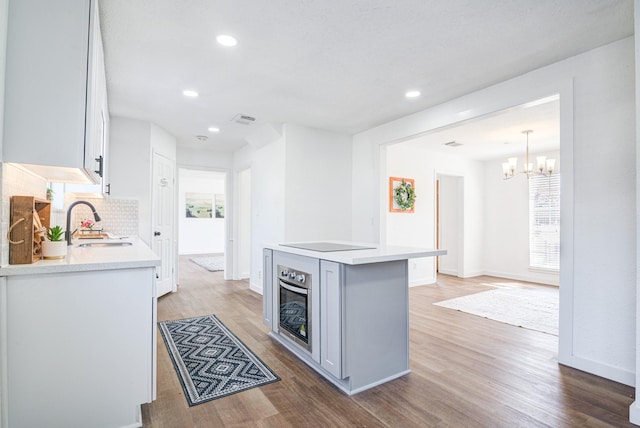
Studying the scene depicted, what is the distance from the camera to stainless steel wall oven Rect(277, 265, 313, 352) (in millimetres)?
2457

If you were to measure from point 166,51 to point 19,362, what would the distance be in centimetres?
218

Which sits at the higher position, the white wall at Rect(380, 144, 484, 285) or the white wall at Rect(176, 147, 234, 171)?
the white wall at Rect(176, 147, 234, 171)

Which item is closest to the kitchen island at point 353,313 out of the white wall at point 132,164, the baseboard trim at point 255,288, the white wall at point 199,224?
the baseboard trim at point 255,288

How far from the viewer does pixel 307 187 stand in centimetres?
459

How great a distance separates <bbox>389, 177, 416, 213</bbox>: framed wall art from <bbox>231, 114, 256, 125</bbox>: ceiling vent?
243cm

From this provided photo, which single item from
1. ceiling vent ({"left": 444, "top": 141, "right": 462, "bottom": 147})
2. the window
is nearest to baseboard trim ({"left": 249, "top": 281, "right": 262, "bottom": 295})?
ceiling vent ({"left": 444, "top": 141, "right": 462, "bottom": 147})

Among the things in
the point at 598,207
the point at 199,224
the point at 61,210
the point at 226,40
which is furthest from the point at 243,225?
the point at 199,224

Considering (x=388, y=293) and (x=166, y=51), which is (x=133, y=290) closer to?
(x=388, y=293)

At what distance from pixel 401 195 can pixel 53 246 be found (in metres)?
4.71

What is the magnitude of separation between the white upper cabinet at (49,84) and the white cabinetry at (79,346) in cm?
57

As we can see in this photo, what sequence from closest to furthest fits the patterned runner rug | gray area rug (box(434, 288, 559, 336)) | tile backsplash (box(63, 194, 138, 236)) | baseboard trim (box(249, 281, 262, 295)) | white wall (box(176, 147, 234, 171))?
the patterned runner rug, gray area rug (box(434, 288, 559, 336)), tile backsplash (box(63, 194, 138, 236)), baseboard trim (box(249, 281, 262, 295)), white wall (box(176, 147, 234, 171))

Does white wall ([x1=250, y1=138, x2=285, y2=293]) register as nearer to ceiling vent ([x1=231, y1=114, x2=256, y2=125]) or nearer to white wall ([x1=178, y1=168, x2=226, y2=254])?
ceiling vent ([x1=231, y1=114, x2=256, y2=125])

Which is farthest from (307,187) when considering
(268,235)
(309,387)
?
(309,387)

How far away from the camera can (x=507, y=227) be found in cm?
656
